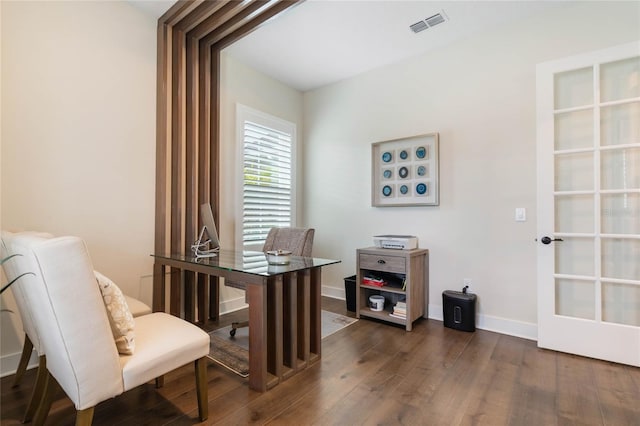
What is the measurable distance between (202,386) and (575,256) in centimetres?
285

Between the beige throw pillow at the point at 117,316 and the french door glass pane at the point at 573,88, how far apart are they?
3327 mm

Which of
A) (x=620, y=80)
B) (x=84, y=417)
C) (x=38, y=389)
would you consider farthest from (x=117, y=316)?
(x=620, y=80)

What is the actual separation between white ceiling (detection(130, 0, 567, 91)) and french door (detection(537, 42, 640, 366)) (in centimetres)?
76

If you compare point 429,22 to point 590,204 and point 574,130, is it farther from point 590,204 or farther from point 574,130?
point 590,204

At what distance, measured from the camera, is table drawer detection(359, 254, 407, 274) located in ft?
9.64

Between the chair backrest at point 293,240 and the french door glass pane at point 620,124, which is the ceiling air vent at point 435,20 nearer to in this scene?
the french door glass pane at point 620,124

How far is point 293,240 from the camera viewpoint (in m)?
2.94

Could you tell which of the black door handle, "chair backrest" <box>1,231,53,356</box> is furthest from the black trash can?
"chair backrest" <box>1,231,53,356</box>

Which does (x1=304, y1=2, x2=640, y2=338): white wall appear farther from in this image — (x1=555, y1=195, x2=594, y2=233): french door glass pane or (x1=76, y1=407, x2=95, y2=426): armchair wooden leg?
(x1=76, y1=407, x2=95, y2=426): armchair wooden leg

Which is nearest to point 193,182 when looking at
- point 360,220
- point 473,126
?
point 360,220

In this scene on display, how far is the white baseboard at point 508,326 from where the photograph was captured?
8.61 ft

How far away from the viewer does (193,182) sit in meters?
2.91

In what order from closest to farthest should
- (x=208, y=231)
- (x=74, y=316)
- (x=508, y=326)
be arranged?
(x=74, y=316) → (x=208, y=231) → (x=508, y=326)

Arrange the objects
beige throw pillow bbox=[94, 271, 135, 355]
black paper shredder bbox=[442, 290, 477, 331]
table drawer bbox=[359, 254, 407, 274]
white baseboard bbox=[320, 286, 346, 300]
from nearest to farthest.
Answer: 1. beige throw pillow bbox=[94, 271, 135, 355]
2. black paper shredder bbox=[442, 290, 477, 331]
3. table drawer bbox=[359, 254, 407, 274]
4. white baseboard bbox=[320, 286, 346, 300]
